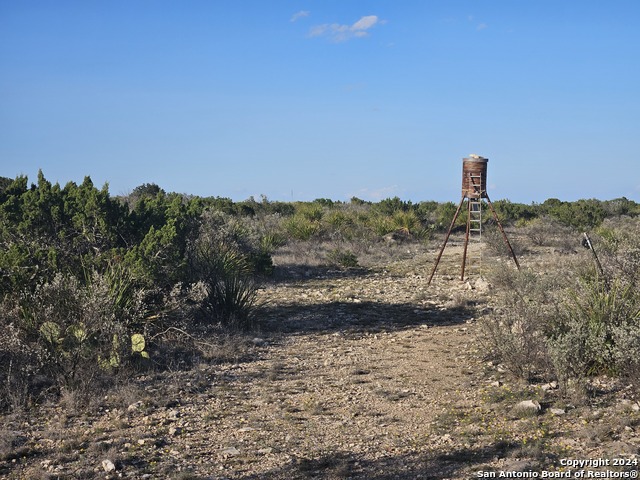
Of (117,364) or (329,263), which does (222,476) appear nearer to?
(117,364)

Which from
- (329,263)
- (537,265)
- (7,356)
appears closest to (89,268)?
(7,356)

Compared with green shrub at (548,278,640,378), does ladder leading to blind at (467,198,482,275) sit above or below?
above

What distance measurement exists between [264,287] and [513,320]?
7447mm

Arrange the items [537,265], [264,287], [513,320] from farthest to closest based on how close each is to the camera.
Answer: [537,265]
[264,287]
[513,320]

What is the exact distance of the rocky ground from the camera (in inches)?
217

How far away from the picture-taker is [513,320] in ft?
28.4

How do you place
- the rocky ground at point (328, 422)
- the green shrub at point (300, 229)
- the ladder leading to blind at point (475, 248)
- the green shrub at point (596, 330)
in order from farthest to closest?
the green shrub at point (300, 229) < the ladder leading to blind at point (475, 248) < the green shrub at point (596, 330) < the rocky ground at point (328, 422)

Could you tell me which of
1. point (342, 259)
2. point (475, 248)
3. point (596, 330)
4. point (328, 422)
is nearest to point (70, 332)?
point (328, 422)

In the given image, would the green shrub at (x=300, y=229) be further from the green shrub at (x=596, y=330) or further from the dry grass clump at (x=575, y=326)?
the green shrub at (x=596, y=330)

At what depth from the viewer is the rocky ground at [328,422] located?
552 centimetres

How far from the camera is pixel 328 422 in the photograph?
665cm

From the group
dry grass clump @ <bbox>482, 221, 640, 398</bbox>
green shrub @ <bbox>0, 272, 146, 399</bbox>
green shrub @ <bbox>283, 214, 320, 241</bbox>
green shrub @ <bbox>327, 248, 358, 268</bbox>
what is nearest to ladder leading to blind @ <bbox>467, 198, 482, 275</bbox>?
green shrub @ <bbox>327, 248, 358, 268</bbox>

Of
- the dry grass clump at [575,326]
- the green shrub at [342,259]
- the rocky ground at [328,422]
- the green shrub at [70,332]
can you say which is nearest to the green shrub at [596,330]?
the dry grass clump at [575,326]

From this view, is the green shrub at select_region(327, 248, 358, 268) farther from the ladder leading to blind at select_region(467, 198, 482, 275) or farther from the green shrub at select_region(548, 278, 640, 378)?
the green shrub at select_region(548, 278, 640, 378)
